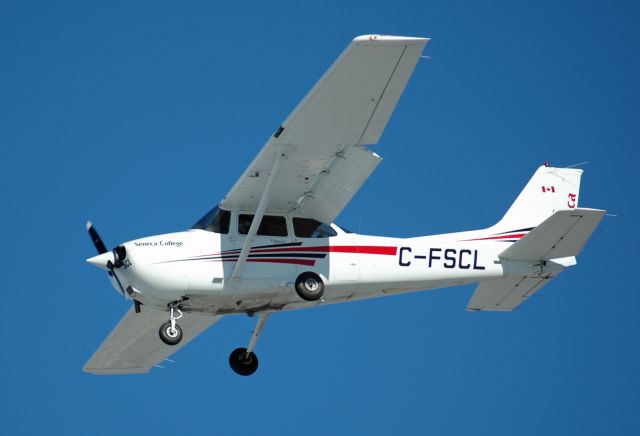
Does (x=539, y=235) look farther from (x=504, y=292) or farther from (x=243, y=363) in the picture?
(x=243, y=363)

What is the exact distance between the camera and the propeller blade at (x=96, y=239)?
61.2ft

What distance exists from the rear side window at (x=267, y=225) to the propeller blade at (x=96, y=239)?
6.70ft

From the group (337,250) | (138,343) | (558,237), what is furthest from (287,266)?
(138,343)

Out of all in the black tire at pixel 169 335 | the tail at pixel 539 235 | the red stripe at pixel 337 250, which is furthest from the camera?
the tail at pixel 539 235

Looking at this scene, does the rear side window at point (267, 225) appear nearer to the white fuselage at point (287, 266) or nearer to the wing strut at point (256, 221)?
the white fuselage at point (287, 266)

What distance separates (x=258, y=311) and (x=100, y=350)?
13.7 ft

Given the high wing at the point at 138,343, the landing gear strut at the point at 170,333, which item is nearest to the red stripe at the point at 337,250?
the landing gear strut at the point at 170,333

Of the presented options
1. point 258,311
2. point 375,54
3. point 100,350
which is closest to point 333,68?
point 375,54

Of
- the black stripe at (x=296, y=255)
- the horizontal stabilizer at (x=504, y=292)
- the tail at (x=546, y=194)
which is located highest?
the tail at (x=546, y=194)

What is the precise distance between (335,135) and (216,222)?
2.31 meters

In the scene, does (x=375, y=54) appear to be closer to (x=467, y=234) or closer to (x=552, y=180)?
(x=467, y=234)

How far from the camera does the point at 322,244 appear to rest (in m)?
19.0

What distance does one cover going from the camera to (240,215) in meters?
18.7

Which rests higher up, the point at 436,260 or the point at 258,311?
the point at 436,260
